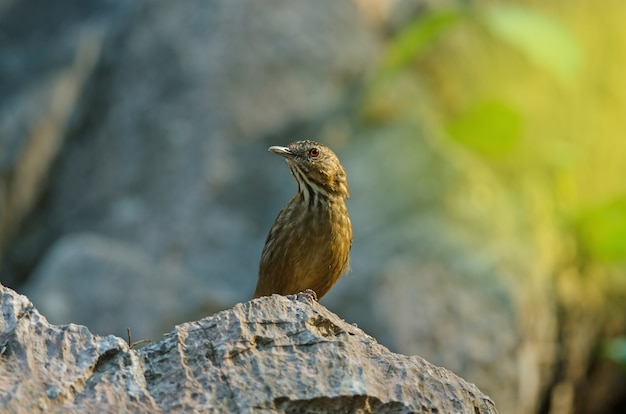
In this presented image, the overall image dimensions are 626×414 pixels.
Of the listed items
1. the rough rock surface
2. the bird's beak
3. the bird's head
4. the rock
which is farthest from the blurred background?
the rough rock surface

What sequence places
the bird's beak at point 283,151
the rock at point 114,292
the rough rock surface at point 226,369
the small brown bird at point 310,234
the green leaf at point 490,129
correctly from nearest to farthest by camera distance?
the rough rock surface at point 226,369
the small brown bird at point 310,234
the bird's beak at point 283,151
the rock at point 114,292
the green leaf at point 490,129

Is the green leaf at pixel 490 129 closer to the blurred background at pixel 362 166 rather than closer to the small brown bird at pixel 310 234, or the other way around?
the blurred background at pixel 362 166

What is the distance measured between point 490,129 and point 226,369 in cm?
673

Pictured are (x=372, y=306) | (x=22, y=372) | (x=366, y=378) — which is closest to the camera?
(x=22, y=372)

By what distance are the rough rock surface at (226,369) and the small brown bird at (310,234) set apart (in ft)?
5.28

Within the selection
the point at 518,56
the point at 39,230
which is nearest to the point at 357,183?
the point at 518,56

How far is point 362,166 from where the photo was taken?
9523 mm

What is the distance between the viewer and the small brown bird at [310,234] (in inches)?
221

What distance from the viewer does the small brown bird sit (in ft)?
18.4

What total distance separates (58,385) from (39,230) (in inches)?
278

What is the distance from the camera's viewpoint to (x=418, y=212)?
904 centimetres

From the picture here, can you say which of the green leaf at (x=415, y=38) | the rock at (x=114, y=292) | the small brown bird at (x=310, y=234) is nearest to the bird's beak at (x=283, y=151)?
the small brown bird at (x=310, y=234)

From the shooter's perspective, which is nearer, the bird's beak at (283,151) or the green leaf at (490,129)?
the bird's beak at (283,151)

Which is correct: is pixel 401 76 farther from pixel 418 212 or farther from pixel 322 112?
pixel 418 212
